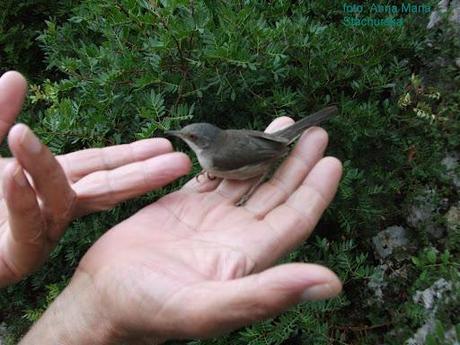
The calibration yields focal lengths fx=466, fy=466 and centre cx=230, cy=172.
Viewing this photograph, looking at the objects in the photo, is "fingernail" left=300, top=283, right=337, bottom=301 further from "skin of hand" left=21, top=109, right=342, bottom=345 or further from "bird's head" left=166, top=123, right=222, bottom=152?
"bird's head" left=166, top=123, right=222, bottom=152

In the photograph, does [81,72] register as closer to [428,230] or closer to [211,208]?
[211,208]

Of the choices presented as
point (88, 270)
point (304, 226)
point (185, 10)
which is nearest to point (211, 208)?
point (304, 226)

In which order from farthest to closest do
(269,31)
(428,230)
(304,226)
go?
(428,230)
(269,31)
(304,226)

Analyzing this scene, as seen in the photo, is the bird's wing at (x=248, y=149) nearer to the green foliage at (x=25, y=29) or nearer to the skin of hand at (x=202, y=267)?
the skin of hand at (x=202, y=267)

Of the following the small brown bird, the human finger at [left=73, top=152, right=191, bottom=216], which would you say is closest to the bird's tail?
the small brown bird

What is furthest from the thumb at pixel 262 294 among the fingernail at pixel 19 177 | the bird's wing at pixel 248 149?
the bird's wing at pixel 248 149

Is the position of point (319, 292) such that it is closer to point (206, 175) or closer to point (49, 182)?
point (49, 182)
